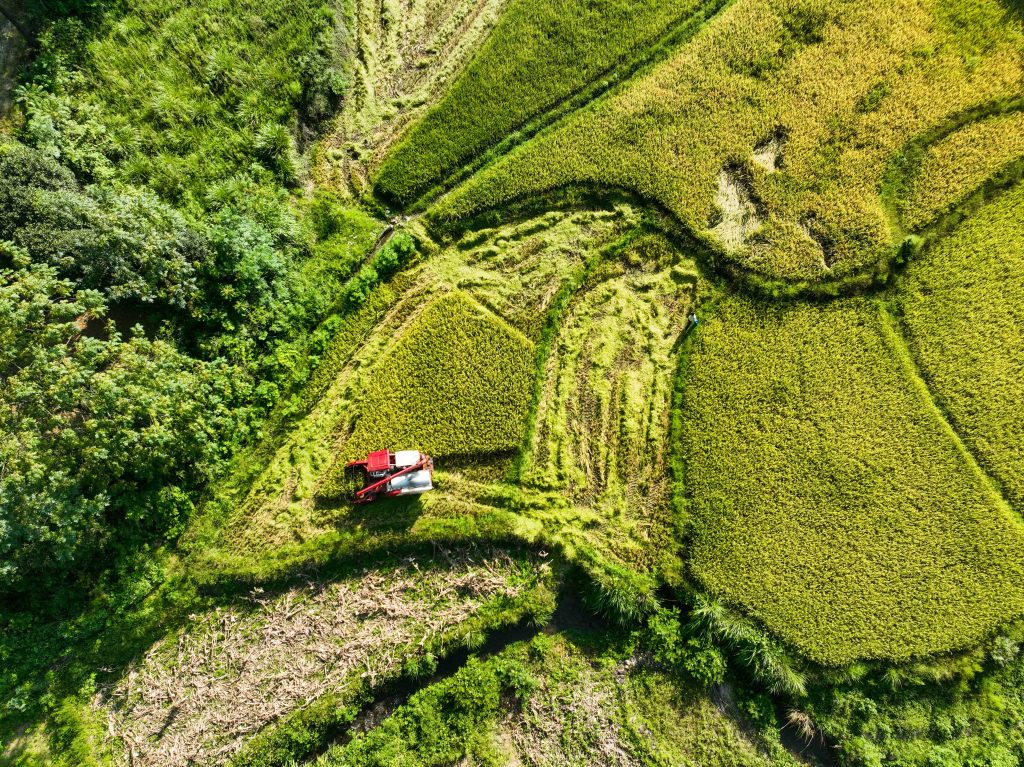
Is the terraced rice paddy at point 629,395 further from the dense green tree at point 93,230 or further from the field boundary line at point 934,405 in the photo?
the dense green tree at point 93,230

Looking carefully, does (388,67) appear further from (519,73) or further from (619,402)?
(619,402)

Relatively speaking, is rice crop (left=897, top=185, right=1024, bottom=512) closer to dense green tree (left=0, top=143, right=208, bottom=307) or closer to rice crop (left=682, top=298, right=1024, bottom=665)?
rice crop (left=682, top=298, right=1024, bottom=665)

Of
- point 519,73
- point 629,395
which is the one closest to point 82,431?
point 629,395

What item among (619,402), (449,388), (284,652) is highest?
(449,388)

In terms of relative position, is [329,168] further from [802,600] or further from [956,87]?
[956,87]

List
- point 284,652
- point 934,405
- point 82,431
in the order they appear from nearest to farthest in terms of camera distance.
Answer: point 82,431, point 284,652, point 934,405

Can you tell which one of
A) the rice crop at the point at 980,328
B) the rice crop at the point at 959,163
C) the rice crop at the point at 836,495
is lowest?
the rice crop at the point at 836,495

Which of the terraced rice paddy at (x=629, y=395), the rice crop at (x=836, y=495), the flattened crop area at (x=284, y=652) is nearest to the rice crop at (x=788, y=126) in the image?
the terraced rice paddy at (x=629, y=395)

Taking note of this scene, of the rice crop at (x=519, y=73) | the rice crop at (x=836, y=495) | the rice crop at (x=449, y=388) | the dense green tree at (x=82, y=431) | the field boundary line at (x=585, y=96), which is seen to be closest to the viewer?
the dense green tree at (x=82, y=431)
